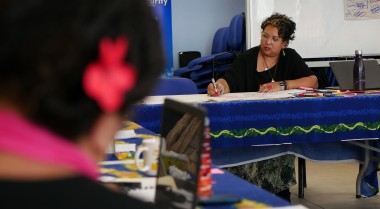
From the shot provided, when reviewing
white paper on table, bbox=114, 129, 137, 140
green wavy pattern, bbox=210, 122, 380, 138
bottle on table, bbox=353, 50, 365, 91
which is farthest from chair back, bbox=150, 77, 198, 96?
white paper on table, bbox=114, 129, 137, 140

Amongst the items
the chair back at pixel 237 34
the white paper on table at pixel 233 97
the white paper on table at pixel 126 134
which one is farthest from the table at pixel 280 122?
the chair back at pixel 237 34

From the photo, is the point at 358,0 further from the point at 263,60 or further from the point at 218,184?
the point at 218,184

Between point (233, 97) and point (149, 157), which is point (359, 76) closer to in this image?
point (233, 97)

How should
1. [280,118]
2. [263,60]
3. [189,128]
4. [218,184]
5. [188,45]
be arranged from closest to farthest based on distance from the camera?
[189,128] → [218,184] → [280,118] → [263,60] → [188,45]

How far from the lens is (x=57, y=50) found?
561mm

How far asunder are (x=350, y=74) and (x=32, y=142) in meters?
3.73

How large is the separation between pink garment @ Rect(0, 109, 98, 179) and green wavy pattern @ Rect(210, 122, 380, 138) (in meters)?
2.94

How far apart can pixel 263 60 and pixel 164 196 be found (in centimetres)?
308

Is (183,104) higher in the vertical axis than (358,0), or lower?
Answer: lower

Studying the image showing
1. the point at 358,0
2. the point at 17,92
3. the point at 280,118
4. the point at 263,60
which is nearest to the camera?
the point at 17,92

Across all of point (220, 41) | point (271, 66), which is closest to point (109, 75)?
point (271, 66)

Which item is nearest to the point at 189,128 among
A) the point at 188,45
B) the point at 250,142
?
the point at 250,142

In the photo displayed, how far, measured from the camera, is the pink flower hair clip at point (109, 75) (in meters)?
0.58

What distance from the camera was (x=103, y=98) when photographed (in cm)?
60
